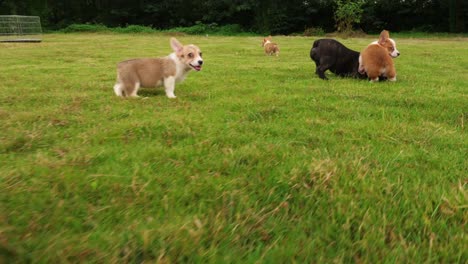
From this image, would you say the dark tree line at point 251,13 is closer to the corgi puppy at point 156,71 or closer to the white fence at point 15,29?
the white fence at point 15,29

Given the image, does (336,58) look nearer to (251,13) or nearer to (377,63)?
(377,63)

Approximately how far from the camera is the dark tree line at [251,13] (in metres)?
36.6

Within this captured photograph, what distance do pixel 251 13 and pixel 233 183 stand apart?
4167cm

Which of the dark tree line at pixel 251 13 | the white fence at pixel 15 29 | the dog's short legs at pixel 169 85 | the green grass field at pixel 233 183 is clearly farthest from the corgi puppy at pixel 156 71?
→ the dark tree line at pixel 251 13

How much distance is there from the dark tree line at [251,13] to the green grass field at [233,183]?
35342 millimetres

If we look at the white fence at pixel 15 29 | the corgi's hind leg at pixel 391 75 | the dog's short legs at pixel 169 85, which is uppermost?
the white fence at pixel 15 29

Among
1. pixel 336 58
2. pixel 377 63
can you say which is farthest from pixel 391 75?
pixel 336 58

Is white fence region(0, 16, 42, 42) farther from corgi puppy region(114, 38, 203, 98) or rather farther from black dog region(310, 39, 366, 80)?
black dog region(310, 39, 366, 80)

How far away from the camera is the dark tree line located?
36.6 m

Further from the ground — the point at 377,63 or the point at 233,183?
the point at 377,63

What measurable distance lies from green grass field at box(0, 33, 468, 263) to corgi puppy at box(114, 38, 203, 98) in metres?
0.84

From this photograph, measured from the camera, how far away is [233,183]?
7.67 feet

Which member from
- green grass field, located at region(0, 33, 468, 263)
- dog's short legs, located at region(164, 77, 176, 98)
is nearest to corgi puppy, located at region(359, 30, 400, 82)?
green grass field, located at region(0, 33, 468, 263)

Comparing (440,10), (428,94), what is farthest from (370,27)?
(428,94)
